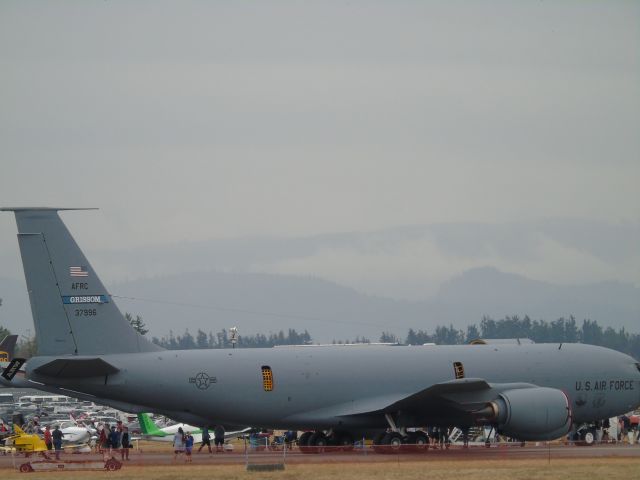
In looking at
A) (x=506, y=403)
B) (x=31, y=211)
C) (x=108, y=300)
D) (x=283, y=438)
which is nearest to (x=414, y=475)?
(x=506, y=403)

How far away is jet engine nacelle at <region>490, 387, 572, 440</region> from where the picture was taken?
45781mm

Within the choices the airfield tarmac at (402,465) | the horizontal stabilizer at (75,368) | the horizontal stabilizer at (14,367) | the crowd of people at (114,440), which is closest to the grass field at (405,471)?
the airfield tarmac at (402,465)

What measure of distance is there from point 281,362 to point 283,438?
1105 centimetres

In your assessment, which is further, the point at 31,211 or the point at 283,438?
the point at 283,438

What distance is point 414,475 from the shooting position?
35.5 metres

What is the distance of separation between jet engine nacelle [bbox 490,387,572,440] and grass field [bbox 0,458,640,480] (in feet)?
15.6

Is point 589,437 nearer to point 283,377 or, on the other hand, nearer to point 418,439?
point 418,439

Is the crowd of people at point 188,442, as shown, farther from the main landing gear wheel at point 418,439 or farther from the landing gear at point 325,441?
the main landing gear wheel at point 418,439

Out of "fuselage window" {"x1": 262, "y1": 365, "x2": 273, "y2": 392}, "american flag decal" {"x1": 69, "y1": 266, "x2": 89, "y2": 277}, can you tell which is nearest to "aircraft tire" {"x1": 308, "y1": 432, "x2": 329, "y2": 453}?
"fuselage window" {"x1": 262, "y1": 365, "x2": 273, "y2": 392}

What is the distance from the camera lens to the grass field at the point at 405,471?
35.3 m

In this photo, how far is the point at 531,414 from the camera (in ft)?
150

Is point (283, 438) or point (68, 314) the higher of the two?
point (68, 314)

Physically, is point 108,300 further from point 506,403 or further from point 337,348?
point 506,403

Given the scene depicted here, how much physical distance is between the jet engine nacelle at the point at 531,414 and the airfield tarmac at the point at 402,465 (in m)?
0.84
